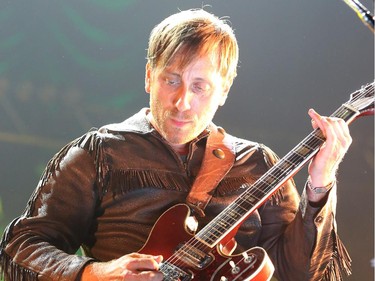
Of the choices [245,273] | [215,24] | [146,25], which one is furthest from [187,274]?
[146,25]

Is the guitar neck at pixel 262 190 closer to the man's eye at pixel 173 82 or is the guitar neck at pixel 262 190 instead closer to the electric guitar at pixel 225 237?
the electric guitar at pixel 225 237

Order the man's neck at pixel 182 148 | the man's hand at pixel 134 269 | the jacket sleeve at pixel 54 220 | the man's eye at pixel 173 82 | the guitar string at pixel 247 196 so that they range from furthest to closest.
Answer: the man's neck at pixel 182 148 < the man's eye at pixel 173 82 < the jacket sleeve at pixel 54 220 < the guitar string at pixel 247 196 < the man's hand at pixel 134 269

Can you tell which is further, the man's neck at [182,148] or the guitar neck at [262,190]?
the man's neck at [182,148]

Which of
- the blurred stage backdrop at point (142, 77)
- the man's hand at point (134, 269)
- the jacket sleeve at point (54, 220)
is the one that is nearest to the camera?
the man's hand at point (134, 269)

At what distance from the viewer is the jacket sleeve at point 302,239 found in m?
2.16

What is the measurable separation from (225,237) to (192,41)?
69 cm

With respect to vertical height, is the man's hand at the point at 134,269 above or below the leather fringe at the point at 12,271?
above

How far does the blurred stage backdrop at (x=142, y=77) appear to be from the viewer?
2830 millimetres

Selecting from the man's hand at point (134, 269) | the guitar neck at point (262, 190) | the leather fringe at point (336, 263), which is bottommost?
the leather fringe at point (336, 263)

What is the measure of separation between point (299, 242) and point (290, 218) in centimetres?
14

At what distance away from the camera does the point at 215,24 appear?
236 cm

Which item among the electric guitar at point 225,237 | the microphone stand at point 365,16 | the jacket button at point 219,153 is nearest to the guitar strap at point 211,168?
the jacket button at point 219,153

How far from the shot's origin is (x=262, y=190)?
2059 millimetres

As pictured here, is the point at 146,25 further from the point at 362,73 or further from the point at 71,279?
the point at 71,279
